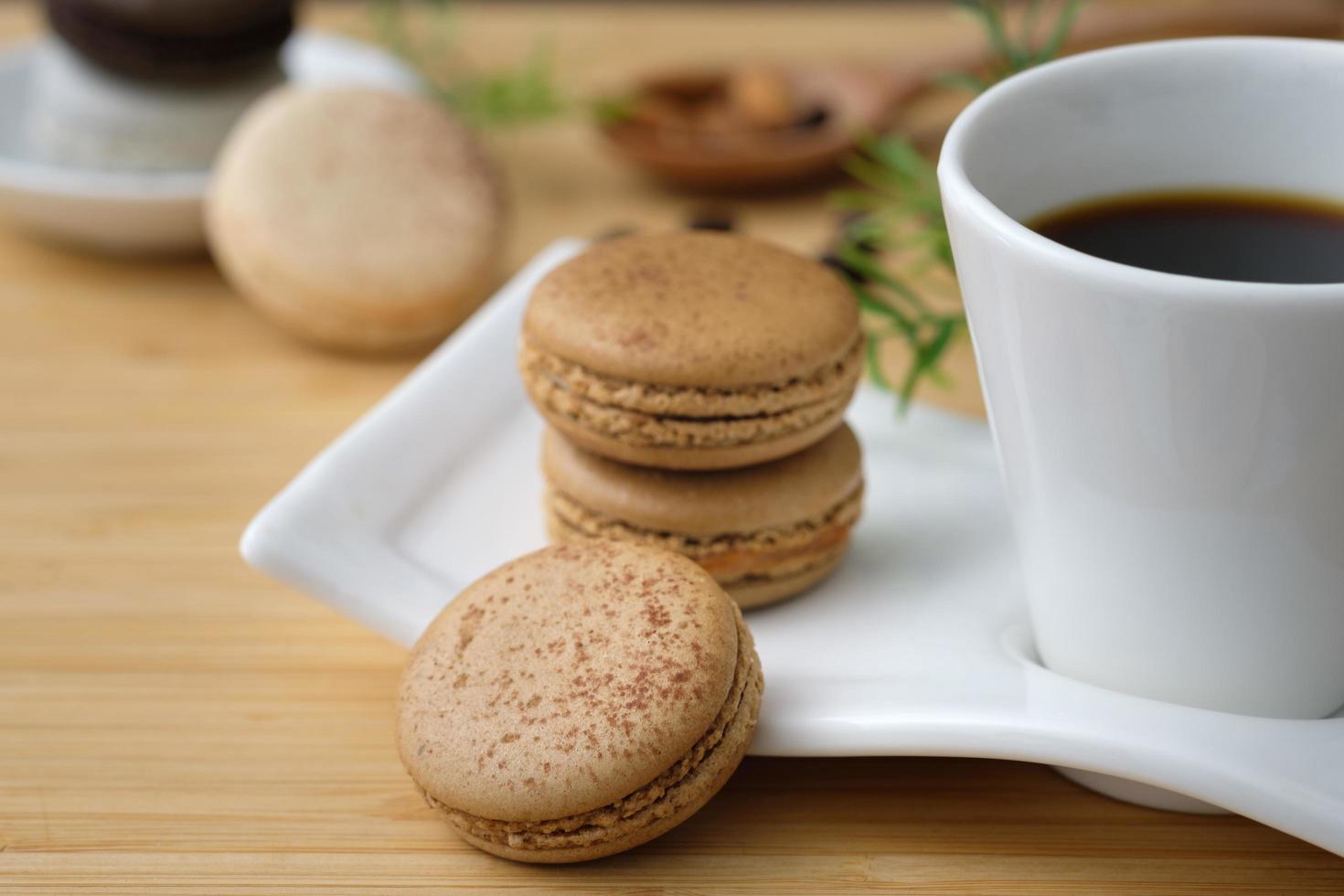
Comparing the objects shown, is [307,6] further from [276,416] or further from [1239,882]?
[1239,882]

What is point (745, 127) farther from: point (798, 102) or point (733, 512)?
point (733, 512)

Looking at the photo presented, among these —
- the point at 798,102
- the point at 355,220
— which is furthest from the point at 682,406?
the point at 798,102

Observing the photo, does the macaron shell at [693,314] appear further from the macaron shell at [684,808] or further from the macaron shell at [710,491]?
the macaron shell at [684,808]

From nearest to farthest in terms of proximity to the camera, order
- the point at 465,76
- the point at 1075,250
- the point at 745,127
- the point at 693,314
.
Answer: the point at 1075,250 → the point at 693,314 → the point at 745,127 → the point at 465,76

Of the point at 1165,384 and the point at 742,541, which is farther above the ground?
the point at 1165,384

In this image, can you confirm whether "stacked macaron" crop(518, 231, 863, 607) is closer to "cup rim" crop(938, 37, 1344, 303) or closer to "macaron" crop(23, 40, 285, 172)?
"cup rim" crop(938, 37, 1344, 303)

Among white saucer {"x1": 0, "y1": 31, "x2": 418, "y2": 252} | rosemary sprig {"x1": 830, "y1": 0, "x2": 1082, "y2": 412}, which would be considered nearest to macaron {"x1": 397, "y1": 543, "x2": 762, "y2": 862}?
rosemary sprig {"x1": 830, "y1": 0, "x2": 1082, "y2": 412}
